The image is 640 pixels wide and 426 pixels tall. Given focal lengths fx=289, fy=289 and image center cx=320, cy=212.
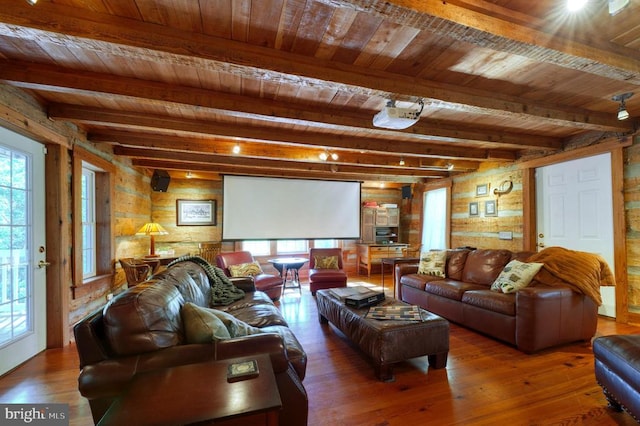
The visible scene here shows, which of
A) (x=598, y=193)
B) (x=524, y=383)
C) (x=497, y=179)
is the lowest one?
(x=524, y=383)

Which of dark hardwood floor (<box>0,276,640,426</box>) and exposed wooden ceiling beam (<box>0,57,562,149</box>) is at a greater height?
exposed wooden ceiling beam (<box>0,57,562,149</box>)

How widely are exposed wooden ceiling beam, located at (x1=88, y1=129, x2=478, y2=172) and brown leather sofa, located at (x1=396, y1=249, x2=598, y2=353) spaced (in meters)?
2.03

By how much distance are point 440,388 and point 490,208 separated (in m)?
3.95

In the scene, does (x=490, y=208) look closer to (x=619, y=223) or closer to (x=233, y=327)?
(x=619, y=223)

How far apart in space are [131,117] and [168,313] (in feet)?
7.75

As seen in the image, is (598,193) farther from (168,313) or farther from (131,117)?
(131,117)

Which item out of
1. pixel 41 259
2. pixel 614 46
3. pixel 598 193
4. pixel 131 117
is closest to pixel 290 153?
pixel 131 117

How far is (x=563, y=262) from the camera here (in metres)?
3.05

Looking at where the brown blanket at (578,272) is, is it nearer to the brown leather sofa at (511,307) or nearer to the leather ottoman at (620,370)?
the brown leather sofa at (511,307)

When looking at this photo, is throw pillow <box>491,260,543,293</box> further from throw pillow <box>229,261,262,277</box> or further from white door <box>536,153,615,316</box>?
throw pillow <box>229,261,262,277</box>

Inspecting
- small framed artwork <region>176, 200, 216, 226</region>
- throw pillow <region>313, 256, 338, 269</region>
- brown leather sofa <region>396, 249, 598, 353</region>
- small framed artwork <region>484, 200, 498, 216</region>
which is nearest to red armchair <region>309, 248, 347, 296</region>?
throw pillow <region>313, 256, 338, 269</region>

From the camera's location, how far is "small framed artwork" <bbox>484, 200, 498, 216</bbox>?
16.7ft

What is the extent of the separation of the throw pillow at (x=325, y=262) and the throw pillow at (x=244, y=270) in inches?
44.3

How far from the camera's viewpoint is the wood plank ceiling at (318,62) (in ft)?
5.18
